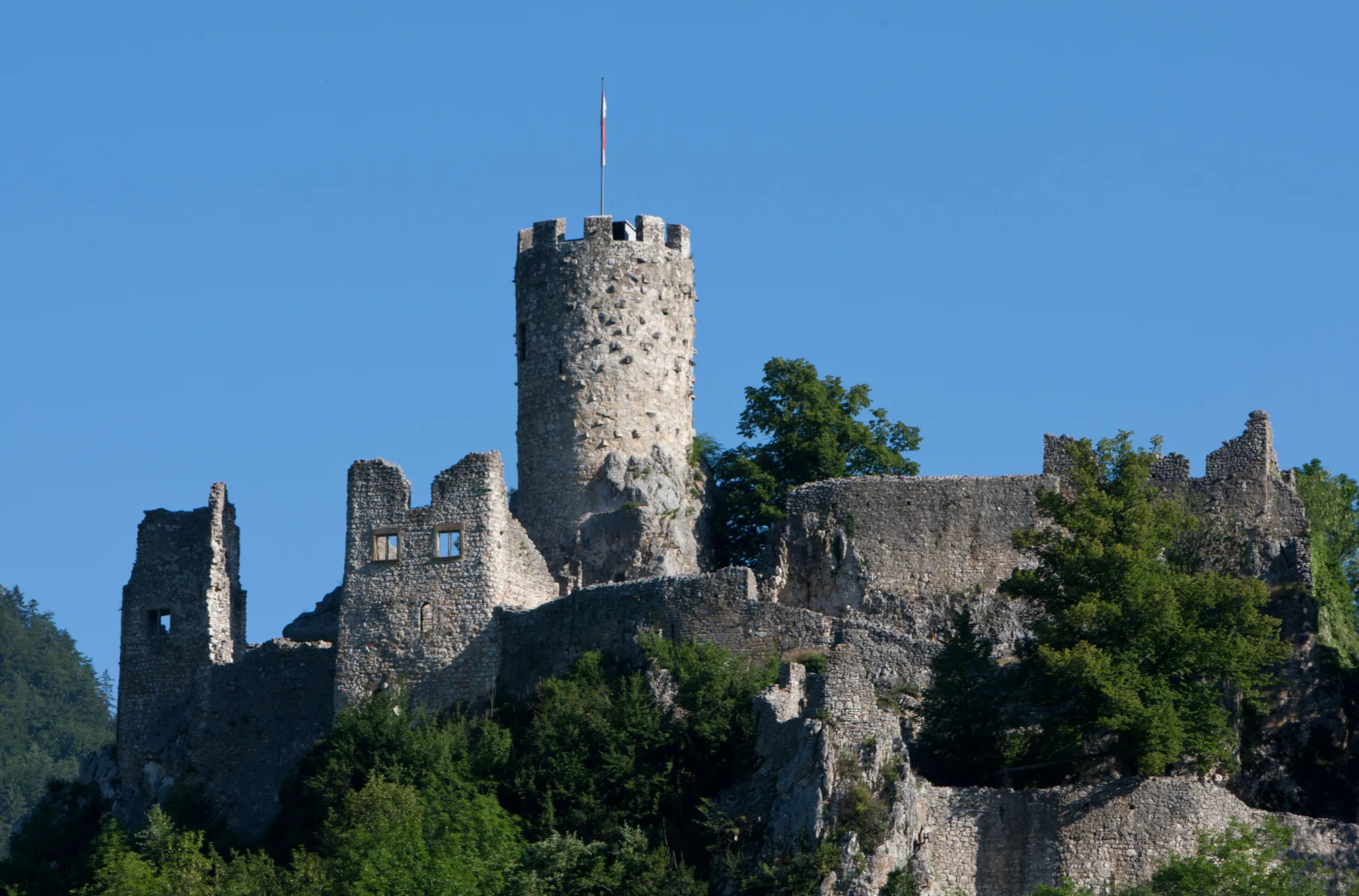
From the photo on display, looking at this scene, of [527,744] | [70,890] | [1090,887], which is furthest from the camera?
[70,890]

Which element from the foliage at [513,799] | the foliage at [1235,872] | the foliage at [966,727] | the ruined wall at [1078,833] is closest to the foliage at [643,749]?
the foliage at [513,799]

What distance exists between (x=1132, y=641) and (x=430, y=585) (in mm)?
13192

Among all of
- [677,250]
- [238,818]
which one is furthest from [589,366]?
[238,818]

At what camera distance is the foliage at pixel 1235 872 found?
1578 inches

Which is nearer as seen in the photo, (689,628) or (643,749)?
(643,749)

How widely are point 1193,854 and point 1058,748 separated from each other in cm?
302

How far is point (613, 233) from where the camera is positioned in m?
54.9

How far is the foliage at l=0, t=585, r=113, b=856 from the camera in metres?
112

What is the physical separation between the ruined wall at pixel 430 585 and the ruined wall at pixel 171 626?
418 cm

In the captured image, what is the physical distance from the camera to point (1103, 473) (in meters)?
46.8

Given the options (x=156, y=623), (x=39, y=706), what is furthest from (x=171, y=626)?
(x=39, y=706)

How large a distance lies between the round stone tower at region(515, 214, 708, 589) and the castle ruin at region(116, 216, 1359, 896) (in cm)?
5

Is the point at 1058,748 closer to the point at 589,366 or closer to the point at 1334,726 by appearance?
the point at 1334,726

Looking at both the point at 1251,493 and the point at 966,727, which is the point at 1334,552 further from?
the point at 966,727
